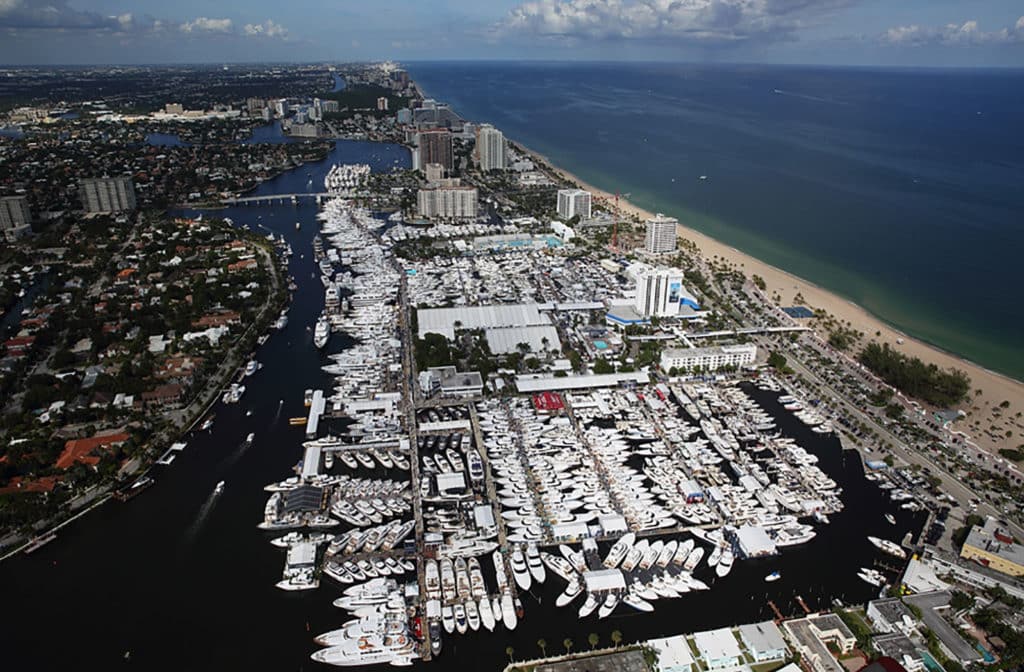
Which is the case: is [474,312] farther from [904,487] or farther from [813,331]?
[904,487]

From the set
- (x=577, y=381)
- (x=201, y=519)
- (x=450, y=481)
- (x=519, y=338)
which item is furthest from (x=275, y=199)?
(x=450, y=481)

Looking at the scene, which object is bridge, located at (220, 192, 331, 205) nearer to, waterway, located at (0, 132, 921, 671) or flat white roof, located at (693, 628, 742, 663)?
waterway, located at (0, 132, 921, 671)

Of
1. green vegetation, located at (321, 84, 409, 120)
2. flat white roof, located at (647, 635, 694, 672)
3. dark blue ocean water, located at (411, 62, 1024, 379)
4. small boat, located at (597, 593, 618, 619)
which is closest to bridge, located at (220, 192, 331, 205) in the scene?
dark blue ocean water, located at (411, 62, 1024, 379)

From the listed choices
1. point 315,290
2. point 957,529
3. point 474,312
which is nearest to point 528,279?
point 474,312

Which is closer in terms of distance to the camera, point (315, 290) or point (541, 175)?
point (315, 290)

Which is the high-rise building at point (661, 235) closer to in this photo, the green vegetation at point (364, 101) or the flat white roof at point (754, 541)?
the flat white roof at point (754, 541)

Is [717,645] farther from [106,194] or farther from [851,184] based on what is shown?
[851,184]
